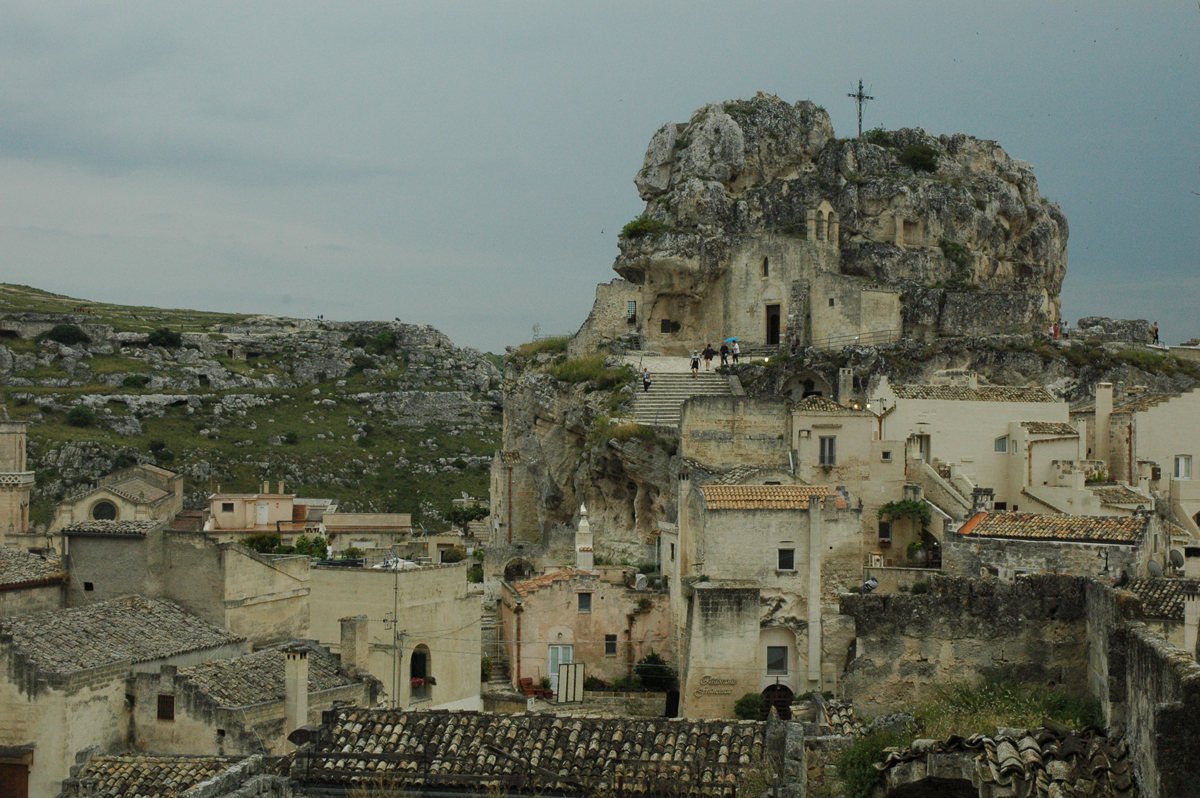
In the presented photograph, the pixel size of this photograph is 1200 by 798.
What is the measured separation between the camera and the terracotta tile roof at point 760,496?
35.0m

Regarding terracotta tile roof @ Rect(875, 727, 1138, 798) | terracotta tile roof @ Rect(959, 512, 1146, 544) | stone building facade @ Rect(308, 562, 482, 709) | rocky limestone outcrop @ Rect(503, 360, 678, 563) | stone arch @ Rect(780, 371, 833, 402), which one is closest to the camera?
terracotta tile roof @ Rect(875, 727, 1138, 798)

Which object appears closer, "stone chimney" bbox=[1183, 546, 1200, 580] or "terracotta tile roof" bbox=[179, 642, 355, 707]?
"terracotta tile roof" bbox=[179, 642, 355, 707]

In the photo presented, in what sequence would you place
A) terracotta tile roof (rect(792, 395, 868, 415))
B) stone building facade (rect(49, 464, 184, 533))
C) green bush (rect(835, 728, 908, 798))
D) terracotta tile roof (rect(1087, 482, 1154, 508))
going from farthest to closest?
stone building facade (rect(49, 464, 184, 533)), terracotta tile roof (rect(792, 395, 868, 415)), terracotta tile roof (rect(1087, 482, 1154, 508)), green bush (rect(835, 728, 908, 798))

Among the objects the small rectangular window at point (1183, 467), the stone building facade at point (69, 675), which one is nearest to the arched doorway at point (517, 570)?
the stone building facade at point (69, 675)

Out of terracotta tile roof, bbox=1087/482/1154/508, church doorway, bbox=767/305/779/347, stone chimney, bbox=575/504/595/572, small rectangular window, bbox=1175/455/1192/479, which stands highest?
church doorway, bbox=767/305/779/347

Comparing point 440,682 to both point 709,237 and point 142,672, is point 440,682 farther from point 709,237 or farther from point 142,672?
point 709,237

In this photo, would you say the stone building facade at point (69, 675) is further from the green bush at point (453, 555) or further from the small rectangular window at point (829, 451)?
the green bush at point (453, 555)

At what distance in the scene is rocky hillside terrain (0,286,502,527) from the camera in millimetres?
85375

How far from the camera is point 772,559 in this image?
114ft

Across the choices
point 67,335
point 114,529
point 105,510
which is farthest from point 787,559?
point 67,335

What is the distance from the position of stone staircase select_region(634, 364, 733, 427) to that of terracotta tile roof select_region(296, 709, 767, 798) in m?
25.3

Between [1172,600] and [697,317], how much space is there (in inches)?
1401

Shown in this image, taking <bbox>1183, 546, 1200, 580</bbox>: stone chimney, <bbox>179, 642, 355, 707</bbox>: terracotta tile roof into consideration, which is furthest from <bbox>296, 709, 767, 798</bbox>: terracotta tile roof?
<bbox>1183, 546, 1200, 580</bbox>: stone chimney

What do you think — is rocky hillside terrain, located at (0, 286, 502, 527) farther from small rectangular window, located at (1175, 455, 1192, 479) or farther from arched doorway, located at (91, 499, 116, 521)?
small rectangular window, located at (1175, 455, 1192, 479)
